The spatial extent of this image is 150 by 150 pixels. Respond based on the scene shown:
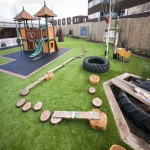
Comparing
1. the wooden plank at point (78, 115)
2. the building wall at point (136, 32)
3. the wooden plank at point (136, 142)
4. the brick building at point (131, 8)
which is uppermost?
the brick building at point (131, 8)

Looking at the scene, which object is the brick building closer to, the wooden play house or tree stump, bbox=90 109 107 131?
the wooden play house

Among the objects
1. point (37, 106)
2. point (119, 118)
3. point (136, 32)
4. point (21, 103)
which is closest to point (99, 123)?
point (119, 118)

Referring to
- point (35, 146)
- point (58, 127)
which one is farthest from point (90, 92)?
point (35, 146)

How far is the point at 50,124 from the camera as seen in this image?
117 inches

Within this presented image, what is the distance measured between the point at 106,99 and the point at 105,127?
1.26 metres

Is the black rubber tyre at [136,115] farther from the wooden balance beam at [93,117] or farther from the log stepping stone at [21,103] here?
the log stepping stone at [21,103]

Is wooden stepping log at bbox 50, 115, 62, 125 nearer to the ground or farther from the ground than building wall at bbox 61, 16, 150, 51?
nearer to the ground

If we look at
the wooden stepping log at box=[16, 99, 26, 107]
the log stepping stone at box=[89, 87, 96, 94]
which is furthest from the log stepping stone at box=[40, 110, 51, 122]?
the log stepping stone at box=[89, 87, 96, 94]

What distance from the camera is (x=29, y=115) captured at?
333cm

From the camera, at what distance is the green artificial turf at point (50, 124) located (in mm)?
2504

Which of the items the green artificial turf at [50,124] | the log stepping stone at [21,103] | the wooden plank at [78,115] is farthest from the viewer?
the log stepping stone at [21,103]

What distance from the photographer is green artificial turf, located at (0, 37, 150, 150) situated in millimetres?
2504

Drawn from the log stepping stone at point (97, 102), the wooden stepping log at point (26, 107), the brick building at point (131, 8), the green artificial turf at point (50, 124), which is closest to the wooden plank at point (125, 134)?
the green artificial turf at point (50, 124)

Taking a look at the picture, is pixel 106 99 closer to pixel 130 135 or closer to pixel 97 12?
pixel 130 135
